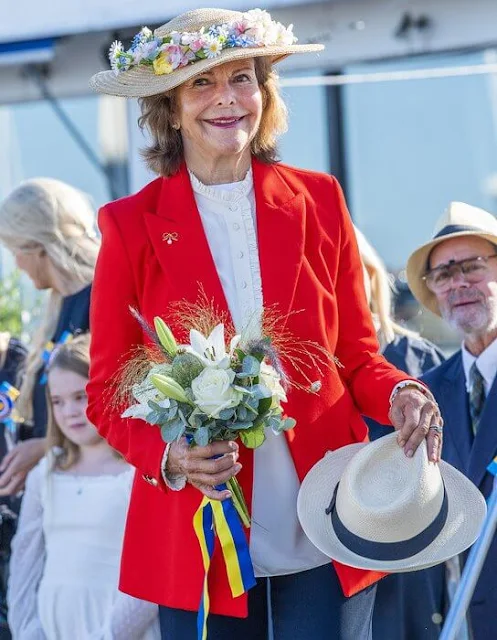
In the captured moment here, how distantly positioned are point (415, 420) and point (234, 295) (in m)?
0.51

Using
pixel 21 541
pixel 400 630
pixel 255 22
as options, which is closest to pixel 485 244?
pixel 400 630

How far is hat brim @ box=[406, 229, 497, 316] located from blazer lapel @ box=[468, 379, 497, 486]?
53 centimetres

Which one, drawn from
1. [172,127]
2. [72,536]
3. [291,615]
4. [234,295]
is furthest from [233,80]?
[72,536]

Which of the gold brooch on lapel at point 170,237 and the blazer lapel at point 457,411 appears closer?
the gold brooch on lapel at point 170,237

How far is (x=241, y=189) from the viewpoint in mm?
2975

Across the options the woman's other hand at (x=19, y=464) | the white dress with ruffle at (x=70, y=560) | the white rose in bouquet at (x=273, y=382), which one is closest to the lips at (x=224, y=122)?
the white rose in bouquet at (x=273, y=382)

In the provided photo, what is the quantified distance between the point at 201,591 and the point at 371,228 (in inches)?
157

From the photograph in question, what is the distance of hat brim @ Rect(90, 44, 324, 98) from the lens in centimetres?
285

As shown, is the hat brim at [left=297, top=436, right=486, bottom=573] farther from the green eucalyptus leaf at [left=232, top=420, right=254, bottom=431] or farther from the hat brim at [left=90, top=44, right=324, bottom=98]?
the hat brim at [left=90, top=44, right=324, bottom=98]

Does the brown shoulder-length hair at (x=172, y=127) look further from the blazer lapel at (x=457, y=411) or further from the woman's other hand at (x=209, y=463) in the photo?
the blazer lapel at (x=457, y=411)

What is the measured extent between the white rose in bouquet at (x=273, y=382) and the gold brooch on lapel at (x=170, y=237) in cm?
42

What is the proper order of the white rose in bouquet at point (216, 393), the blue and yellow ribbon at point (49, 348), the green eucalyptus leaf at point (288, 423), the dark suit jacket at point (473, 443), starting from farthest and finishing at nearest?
the blue and yellow ribbon at point (49, 348)
the dark suit jacket at point (473, 443)
the green eucalyptus leaf at point (288, 423)
the white rose in bouquet at point (216, 393)

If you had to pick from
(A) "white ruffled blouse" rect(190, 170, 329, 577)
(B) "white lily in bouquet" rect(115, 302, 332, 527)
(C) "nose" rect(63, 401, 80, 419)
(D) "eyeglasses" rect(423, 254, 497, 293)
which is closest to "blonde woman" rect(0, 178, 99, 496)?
(C) "nose" rect(63, 401, 80, 419)

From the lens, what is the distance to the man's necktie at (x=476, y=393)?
4199 millimetres
